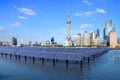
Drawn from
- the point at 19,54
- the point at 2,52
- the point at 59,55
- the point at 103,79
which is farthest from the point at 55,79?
the point at 2,52

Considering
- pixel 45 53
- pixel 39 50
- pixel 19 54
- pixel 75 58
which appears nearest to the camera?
pixel 75 58

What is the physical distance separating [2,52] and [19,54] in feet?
93.2

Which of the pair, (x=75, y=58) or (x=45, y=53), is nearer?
(x=75, y=58)

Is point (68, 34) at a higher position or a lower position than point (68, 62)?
higher

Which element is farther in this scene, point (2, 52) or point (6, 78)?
point (2, 52)

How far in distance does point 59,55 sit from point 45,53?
26.7 ft

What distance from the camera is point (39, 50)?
72.1m

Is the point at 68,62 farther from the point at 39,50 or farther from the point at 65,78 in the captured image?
the point at 65,78

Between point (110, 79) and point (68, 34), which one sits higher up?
point (68, 34)

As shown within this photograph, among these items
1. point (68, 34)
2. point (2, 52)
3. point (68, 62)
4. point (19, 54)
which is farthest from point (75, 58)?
point (68, 34)

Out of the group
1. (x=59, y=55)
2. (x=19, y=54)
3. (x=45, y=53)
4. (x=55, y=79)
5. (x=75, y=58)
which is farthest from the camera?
(x=19, y=54)

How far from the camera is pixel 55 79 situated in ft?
126

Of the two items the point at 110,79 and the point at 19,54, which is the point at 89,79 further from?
the point at 19,54

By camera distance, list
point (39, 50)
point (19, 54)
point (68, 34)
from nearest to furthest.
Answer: point (39, 50) < point (19, 54) < point (68, 34)
